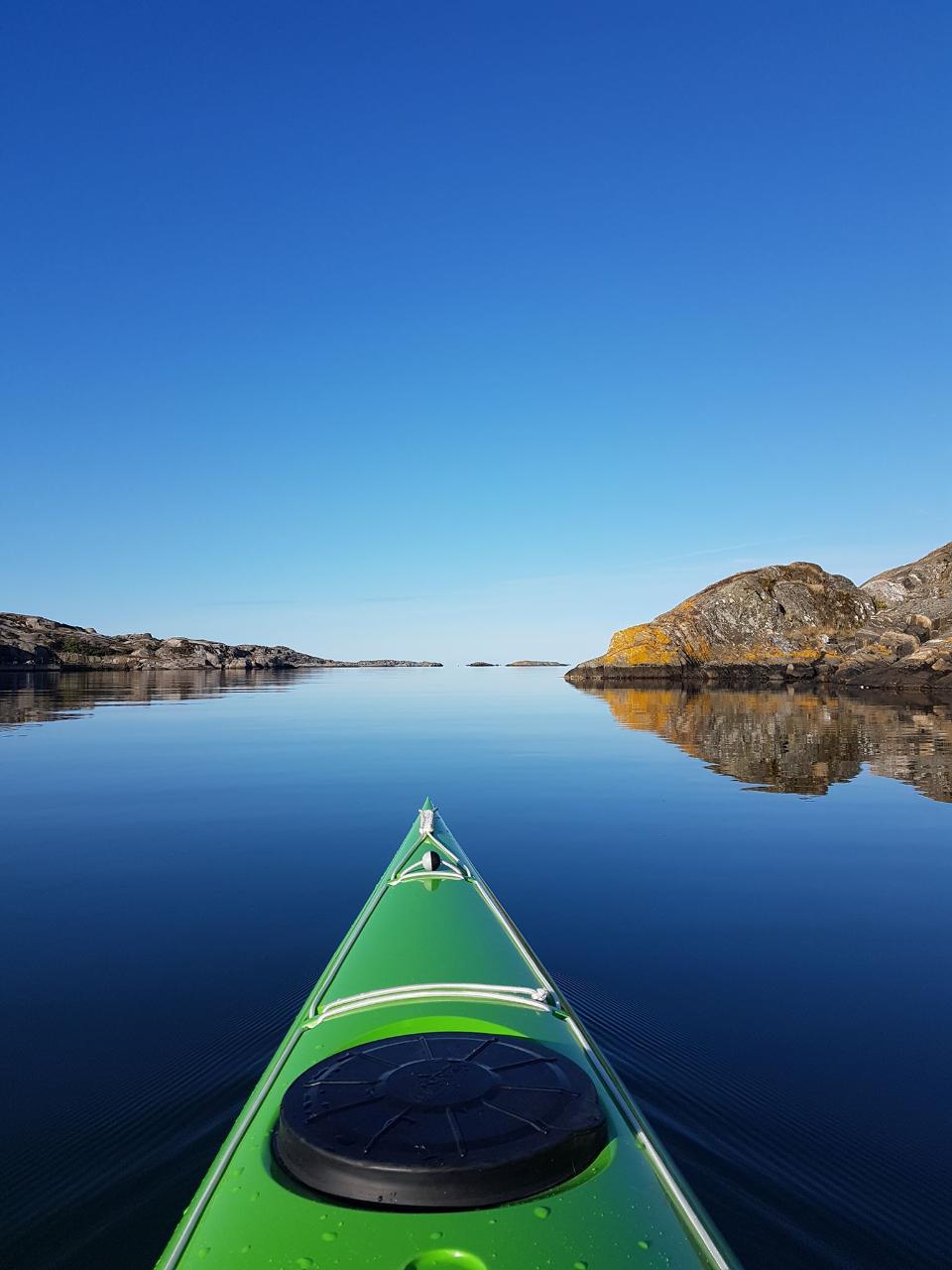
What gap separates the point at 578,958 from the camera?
21.8 ft

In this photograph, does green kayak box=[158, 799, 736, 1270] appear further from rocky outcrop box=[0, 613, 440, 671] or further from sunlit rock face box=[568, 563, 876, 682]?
rocky outcrop box=[0, 613, 440, 671]

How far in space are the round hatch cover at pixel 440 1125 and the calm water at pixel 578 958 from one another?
139cm

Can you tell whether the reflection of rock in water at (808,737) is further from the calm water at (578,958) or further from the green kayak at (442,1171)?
the green kayak at (442,1171)

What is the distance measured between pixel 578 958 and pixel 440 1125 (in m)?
4.51

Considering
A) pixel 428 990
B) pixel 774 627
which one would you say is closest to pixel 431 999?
pixel 428 990

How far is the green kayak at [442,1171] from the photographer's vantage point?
220cm

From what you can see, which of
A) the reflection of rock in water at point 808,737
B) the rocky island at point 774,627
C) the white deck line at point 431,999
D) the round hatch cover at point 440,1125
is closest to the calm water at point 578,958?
the reflection of rock in water at point 808,737

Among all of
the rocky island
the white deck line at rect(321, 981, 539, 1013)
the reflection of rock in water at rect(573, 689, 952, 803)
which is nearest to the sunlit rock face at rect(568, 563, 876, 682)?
the rocky island

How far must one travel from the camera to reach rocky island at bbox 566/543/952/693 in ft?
186

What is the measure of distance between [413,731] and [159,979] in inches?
839

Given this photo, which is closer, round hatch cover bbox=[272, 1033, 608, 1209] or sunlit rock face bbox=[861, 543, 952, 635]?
round hatch cover bbox=[272, 1033, 608, 1209]

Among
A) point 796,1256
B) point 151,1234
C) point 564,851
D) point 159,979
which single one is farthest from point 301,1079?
point 564,851

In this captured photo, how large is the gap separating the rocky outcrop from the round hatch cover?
11114cm

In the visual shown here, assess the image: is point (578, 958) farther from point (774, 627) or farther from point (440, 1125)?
point (774, 627)
